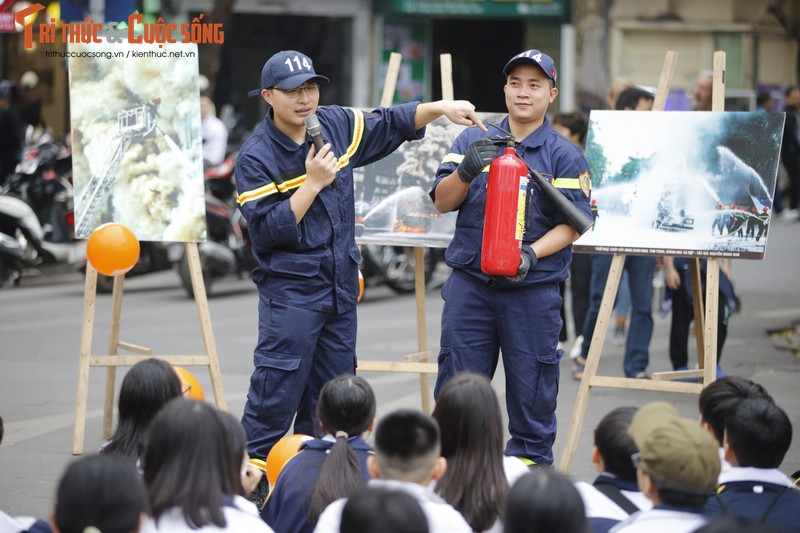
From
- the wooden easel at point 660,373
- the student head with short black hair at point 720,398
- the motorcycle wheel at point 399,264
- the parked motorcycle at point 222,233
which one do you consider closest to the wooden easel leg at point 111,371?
the wooden easel at point 660,373

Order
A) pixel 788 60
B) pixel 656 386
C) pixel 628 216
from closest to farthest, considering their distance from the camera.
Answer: pixel 656 386, pixel 628 216, pixel 788 60

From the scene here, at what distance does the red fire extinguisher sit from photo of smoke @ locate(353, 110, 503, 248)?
77.3 inches

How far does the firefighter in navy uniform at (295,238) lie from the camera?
5109 mm

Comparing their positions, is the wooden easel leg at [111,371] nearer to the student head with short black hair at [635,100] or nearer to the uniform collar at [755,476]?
the student head with short black hair at [635,100]

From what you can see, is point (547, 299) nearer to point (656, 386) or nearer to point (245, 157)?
point (656, 386)

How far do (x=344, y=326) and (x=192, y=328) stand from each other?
479 centimetres

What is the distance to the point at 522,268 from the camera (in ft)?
16.8

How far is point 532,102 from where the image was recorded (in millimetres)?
5324

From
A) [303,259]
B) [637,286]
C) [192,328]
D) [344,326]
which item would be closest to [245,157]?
[303,259]

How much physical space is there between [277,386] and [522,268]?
118 centimetres

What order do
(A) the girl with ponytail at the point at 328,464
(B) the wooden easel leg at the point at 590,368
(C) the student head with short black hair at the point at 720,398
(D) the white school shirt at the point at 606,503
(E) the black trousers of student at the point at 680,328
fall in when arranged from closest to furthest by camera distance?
(D) the white school shirt at the point at 606,503, (A) the girl with ponytail at the point at 328,464, (C) the student head with short black hair at the point at 720,398, (B) the wooden easel leg at the point at 590,368, (E) the black trousers of student at the point at 680,328

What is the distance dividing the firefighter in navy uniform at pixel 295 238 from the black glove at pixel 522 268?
635mm

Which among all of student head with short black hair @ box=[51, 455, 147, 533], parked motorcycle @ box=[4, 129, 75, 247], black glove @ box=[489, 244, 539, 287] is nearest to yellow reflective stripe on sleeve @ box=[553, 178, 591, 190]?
black glove @ box=[489, 244, 539, 287]

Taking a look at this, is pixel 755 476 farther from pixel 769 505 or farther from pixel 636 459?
pixel 636 459
